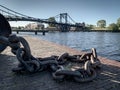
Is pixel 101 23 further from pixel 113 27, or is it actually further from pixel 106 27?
pixel 113 27

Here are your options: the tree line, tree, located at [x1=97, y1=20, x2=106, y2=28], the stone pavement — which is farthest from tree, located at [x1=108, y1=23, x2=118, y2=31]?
the stone pavement

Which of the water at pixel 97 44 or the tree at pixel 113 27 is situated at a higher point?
the tree at pixel 113 27

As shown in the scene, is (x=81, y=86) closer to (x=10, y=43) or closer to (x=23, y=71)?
(x=23, y=71)

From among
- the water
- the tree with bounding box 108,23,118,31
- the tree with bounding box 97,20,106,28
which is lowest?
the water

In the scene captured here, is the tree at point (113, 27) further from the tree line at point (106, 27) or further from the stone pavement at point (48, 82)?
the stone pavement at point (48, 82)

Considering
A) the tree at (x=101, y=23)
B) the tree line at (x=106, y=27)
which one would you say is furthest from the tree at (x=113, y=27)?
the tree at (x=101, y=23)

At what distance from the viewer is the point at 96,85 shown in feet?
11.1

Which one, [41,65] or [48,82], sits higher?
[41,65]

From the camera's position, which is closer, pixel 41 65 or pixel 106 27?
pixel 41 65

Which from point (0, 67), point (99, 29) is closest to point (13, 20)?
point (0, 67)

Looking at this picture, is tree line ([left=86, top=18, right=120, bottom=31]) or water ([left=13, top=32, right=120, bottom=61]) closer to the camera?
water ([left=13, top=32, right=120, bottom=61])

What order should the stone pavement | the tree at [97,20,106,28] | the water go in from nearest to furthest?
the stone pavement
the water
the tree at [97,20,106,28]

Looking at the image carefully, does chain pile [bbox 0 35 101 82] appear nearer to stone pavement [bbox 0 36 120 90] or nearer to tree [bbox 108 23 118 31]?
stone pavement [bbox 0 36 120 90]

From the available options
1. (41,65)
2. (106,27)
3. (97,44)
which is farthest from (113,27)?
(41,65)
